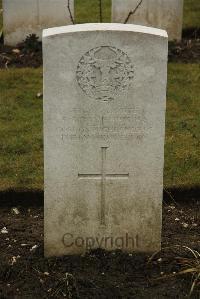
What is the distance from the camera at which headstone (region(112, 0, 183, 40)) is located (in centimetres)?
1012

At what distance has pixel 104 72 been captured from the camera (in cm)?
468

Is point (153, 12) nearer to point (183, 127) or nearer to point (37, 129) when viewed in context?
point (183, 127)

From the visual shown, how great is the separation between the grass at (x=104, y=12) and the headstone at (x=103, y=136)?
658cm

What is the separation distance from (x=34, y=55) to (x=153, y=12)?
6.18 ft

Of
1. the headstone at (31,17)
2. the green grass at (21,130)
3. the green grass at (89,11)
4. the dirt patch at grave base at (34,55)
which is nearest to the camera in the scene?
the green grass at (21,130)

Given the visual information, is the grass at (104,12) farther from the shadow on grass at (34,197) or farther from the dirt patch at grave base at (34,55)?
the shadow on grass at (34,197)

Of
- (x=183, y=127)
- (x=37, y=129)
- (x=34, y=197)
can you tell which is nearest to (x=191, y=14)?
(x=183, y=127)

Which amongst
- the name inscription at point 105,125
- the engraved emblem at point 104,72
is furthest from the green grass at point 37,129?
the engraved emblem at point 104,72

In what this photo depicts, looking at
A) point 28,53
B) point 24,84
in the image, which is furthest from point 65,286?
point 28,53

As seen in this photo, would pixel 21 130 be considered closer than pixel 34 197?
No

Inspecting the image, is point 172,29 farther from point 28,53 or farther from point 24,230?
point 24,230

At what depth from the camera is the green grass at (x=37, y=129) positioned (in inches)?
255

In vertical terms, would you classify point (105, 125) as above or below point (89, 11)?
below

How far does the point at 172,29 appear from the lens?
10266 millimetres
